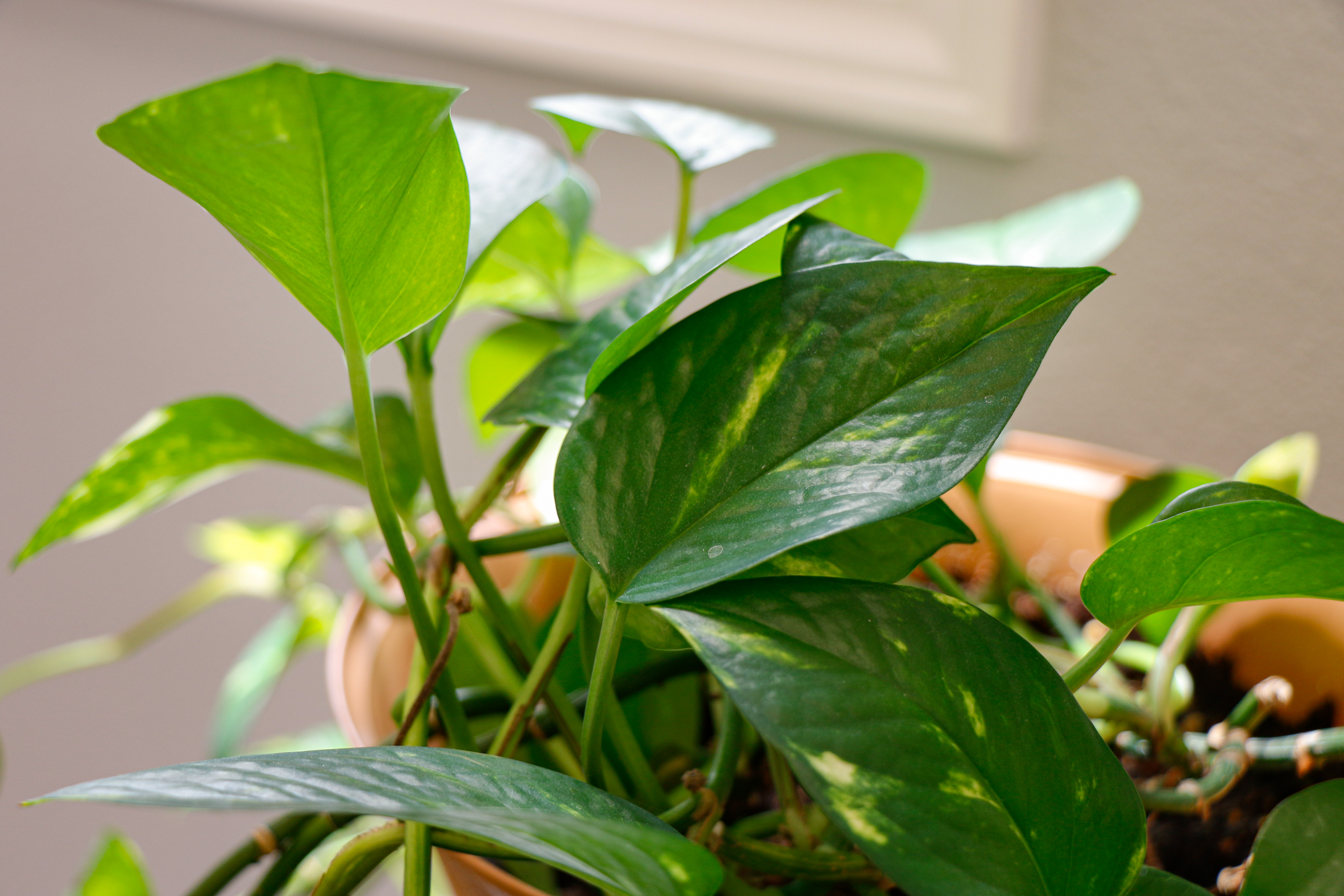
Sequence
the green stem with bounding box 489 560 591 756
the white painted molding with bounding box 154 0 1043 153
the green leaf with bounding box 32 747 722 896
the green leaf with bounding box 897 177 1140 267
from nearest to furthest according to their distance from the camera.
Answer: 1. the green leaf with bounding box 32 747 722 896
2. the green stem with bounding box 489 560 591 756
3. the green leaf with bounding box 897 177 1140 267
4. the white painted molding with bounding box 154 0 1043 153

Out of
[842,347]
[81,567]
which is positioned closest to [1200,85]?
[842,347]

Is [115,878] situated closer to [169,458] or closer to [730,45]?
[169,458]

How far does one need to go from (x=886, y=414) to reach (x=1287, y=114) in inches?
15.8

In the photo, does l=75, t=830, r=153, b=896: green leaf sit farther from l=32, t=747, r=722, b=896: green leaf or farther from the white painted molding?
the white painted molding

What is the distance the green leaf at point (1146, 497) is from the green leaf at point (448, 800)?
0.30 m

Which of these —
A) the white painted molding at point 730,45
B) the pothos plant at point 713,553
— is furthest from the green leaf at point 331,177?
the white painted molding at point 730,45

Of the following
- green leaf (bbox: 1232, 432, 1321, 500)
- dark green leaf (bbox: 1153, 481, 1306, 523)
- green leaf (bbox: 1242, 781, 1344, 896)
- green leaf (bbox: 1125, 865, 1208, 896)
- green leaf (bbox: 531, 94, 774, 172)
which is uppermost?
green leaf (bbox: 531, 94, 774, 172)

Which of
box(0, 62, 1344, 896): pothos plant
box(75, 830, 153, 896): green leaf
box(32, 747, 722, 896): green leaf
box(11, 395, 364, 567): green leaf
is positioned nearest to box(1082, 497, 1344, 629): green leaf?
box(0, 62, 1344, 896): pothos plant

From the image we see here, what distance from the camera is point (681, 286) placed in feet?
0.71

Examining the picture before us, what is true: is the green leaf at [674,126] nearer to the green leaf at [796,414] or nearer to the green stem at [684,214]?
the green stem at [684,214]

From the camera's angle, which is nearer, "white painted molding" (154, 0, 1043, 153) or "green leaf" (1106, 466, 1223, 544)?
"green leaf" (1106, 466, 1223, 544)

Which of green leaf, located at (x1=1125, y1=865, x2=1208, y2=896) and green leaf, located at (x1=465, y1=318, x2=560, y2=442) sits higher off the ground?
green leaf, located at (x1=465, y1=318, x2=560, y2=442)

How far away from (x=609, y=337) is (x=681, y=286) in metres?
0.04

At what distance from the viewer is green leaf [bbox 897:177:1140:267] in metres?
0.35
